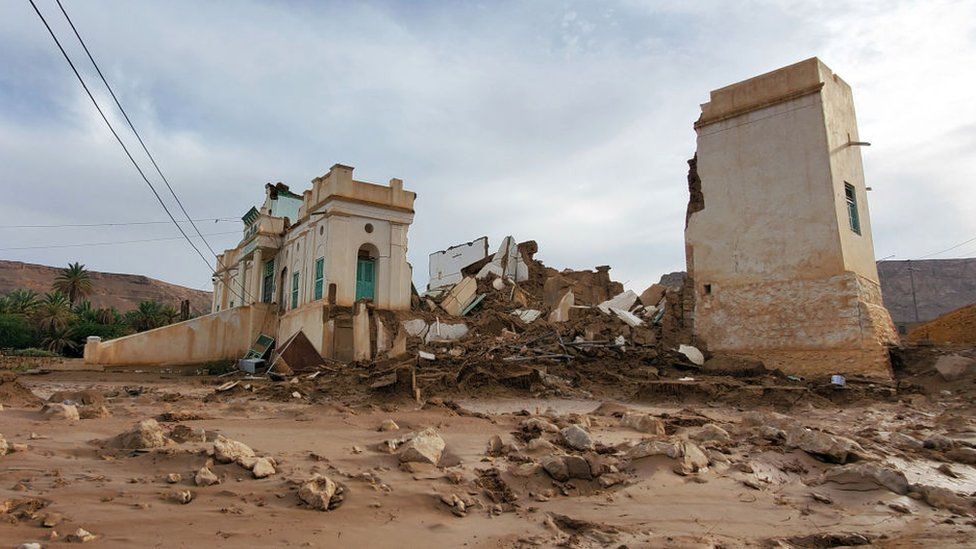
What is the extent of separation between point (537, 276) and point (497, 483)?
19.9 m

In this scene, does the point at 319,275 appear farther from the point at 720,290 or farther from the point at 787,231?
the point at 787,231

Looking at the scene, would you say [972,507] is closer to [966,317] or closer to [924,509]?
[924,509]

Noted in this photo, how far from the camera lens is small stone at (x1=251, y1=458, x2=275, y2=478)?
14.9 feet

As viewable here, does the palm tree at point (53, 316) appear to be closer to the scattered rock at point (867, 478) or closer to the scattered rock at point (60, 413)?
the scattered rock at point (60, 413)

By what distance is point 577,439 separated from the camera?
6.01 m

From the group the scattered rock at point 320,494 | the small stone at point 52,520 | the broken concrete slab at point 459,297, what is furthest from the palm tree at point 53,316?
the scattered rock at point 320,494

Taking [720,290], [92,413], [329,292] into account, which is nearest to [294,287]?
[329,292]

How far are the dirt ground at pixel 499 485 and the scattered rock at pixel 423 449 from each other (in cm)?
7

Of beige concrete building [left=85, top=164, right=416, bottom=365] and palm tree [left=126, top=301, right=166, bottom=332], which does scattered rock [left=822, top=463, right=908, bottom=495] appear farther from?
palm tree [left=126, top=301, right=166, bottom=332]

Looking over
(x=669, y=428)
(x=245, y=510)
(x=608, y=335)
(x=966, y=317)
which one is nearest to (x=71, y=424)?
(x=245, y=510)

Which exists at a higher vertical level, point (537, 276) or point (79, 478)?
point (537, 276)

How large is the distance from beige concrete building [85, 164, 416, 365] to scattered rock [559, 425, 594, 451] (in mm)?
12943

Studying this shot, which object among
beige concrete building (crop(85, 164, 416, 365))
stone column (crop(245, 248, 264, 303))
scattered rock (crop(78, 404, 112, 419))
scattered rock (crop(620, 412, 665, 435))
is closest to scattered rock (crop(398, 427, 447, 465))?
scattered rock (crop(620, 412, 665, 435))

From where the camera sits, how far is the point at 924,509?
15.8ft
